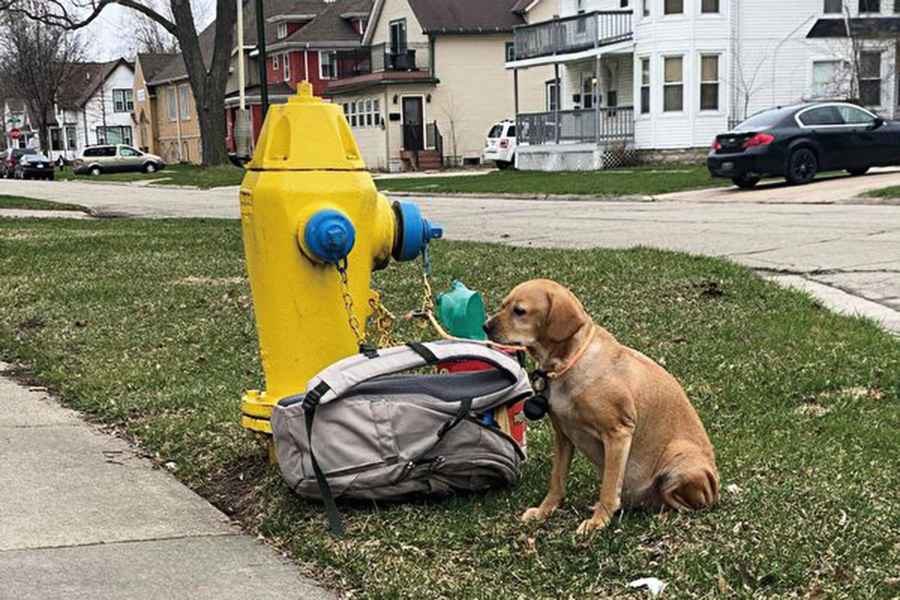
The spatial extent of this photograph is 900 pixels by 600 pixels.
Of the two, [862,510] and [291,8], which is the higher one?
[291,8]

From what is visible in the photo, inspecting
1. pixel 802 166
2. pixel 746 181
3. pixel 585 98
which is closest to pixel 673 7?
pixel 585 98


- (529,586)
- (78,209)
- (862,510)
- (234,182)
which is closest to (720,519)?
(862,510)

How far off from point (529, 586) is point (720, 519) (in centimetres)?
75

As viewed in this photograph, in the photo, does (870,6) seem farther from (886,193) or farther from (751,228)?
(751,228)

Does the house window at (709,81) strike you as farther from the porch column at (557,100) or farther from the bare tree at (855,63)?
the porch column at (557,100)

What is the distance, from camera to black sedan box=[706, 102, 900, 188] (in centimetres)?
2178

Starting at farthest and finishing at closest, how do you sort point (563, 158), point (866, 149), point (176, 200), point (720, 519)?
1. point (563, 158)
2. point (176, 200)
3. point (866, 149)
4. point (720, 519)

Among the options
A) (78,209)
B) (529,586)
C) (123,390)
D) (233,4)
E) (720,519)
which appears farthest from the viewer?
(233,4)

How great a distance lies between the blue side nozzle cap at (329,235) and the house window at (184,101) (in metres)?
68.7

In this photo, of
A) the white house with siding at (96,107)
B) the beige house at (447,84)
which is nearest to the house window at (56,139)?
the white house with siding at (96,107)

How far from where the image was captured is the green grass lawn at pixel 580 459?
347cm

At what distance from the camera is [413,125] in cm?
4816

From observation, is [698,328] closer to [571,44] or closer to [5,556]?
[5,556]

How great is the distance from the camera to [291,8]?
197 ft
